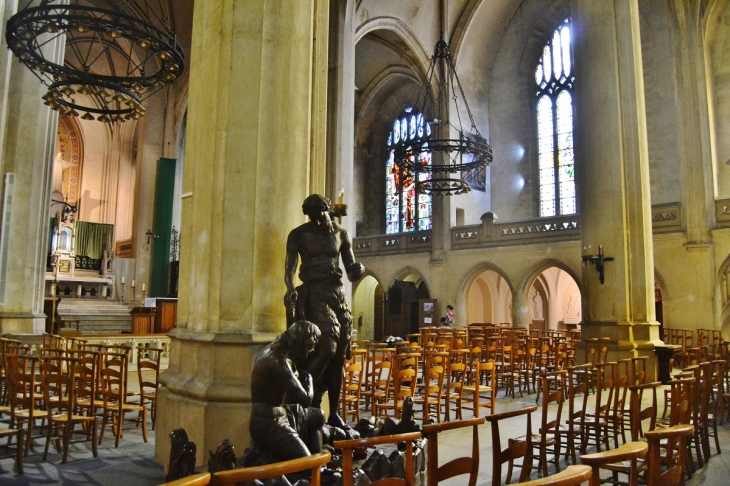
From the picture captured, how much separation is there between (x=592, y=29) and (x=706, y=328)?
28.2 feet

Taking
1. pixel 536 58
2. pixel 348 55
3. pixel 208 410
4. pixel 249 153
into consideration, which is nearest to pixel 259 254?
pixel 249 153

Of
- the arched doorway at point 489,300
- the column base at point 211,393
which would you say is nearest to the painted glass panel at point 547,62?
the arched doorway at point 489,300

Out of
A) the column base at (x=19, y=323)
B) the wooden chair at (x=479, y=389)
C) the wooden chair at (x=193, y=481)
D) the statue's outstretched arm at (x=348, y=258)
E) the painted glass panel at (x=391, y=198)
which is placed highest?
the painted glass panel at (x=391, y=198)

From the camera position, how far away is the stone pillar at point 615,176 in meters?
10.8

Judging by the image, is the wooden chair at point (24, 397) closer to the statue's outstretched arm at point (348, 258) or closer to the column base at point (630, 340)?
the statue's outstretched arm at point (348, 258)

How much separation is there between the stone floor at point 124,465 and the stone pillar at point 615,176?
477 cm

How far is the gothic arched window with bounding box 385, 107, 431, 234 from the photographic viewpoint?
82.0 feet

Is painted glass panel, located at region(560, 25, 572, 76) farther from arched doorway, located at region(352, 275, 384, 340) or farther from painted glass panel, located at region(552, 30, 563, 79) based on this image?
arched doorway, located at region(352, 275, 384, 340)

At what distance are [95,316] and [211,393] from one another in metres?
15.9

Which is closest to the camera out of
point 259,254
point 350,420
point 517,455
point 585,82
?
point 517,455

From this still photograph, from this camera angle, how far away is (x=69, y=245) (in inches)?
859

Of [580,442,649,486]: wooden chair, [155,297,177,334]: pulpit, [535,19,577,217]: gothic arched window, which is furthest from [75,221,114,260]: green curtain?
[580,442,649,486]: wooden chair

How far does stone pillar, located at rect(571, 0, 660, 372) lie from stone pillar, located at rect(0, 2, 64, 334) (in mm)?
10246

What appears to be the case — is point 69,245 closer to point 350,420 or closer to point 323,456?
point 350,420
